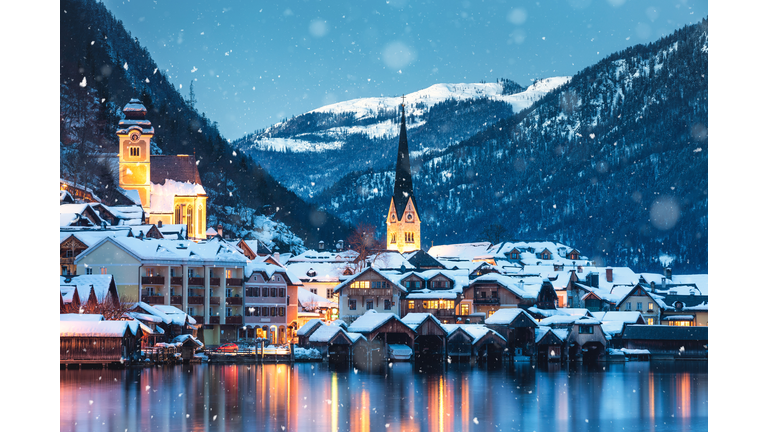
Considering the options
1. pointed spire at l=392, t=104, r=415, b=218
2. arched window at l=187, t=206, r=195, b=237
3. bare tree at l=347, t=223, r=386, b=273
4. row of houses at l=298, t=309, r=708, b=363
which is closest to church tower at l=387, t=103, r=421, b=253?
pointed spire at l=392, t=104, r=415, b=218

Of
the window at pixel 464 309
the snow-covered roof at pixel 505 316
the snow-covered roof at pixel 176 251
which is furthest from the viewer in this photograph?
the window at pixel 464 309

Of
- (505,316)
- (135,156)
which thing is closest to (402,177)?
(135,156)

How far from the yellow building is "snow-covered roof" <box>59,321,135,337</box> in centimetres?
4428

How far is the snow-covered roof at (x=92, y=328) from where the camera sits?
133 ft

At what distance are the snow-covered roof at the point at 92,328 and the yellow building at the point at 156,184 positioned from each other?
44.3 meters

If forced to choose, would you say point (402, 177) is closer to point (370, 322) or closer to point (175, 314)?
point (370, 322)

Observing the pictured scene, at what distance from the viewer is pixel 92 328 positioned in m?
40.6

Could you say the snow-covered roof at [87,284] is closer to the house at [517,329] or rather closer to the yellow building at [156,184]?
the house at [517,329]

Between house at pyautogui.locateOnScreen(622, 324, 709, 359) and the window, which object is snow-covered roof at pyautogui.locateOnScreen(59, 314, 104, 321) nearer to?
the window

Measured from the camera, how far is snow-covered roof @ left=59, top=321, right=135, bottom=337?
40.4m

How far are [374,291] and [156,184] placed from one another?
3267 cm

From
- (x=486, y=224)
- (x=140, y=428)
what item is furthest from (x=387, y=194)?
(x=140, y=428)

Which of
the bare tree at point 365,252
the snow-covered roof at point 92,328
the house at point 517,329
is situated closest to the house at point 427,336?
the house at point 517,329

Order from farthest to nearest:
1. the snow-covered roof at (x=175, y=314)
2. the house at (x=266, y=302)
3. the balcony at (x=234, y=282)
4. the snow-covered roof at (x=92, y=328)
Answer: the house at (x=266, y=302)
the balcony at (x=234, y=282)
the snow-covered roof at (x=175, y=314)
the snow-covered roof at (x=92, y=328)
